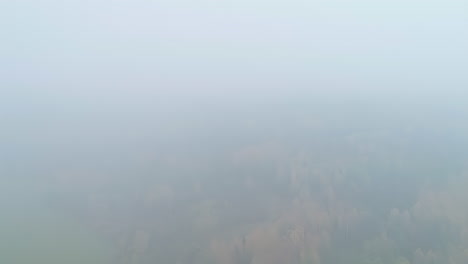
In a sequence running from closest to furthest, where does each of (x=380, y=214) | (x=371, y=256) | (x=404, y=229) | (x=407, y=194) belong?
1. (x=371, y=256)
2. (x=404, y=229)
3. (x=380, y=214)
4. (x=407, y=194)

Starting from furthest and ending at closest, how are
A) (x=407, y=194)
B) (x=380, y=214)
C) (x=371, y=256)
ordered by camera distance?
(x=407, y=194) → (x=380, y=214) → (x=371, y=256)

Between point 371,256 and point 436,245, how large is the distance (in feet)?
10.6

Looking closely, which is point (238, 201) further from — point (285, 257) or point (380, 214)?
point (380, 214)

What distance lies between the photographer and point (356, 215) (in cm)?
1812

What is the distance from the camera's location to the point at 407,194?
760 inches

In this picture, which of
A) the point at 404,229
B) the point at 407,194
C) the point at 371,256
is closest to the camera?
the point at 371,256

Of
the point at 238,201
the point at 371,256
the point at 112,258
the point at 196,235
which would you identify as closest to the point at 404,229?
the point at 371,256

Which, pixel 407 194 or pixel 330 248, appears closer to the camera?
pixel 330 248

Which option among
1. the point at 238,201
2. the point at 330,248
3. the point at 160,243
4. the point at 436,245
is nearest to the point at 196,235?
the point at 160,243

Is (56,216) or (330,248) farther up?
(56,216)

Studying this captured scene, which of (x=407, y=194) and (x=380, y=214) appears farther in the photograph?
(x=407, y=194)

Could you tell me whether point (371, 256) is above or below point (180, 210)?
below

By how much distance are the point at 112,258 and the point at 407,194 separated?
17.2m

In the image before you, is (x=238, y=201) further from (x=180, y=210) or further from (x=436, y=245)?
(x=436, y=245)
